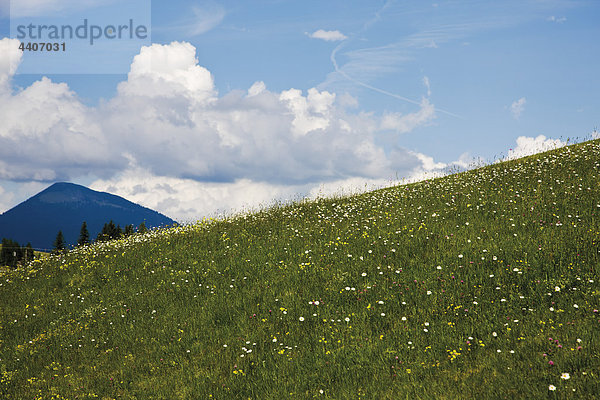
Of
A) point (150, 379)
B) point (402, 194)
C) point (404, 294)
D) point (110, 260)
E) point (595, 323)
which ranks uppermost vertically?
point (402, 194)

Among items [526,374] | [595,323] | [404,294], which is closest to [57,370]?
[404,294]

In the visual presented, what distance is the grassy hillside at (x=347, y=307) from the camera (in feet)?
24.0

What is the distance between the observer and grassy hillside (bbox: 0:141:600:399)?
7.30 metres

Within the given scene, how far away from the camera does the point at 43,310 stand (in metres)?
14.9

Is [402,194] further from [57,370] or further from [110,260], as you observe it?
[57,370]

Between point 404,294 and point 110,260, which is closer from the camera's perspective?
point 404,294

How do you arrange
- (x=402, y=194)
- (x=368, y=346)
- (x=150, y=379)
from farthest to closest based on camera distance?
(x=402, y=194) < (x=150, y=379) < (x=368, y=346)

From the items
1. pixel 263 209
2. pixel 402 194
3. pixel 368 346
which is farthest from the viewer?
pixel 263 209

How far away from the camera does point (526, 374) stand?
6371mm

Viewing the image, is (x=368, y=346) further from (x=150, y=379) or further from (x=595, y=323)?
(x=150, y=379)

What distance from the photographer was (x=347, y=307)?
402 inches

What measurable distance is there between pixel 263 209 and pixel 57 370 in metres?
13.3

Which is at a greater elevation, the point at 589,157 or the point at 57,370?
the point at 589,157

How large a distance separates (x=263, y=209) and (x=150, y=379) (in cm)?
1404
